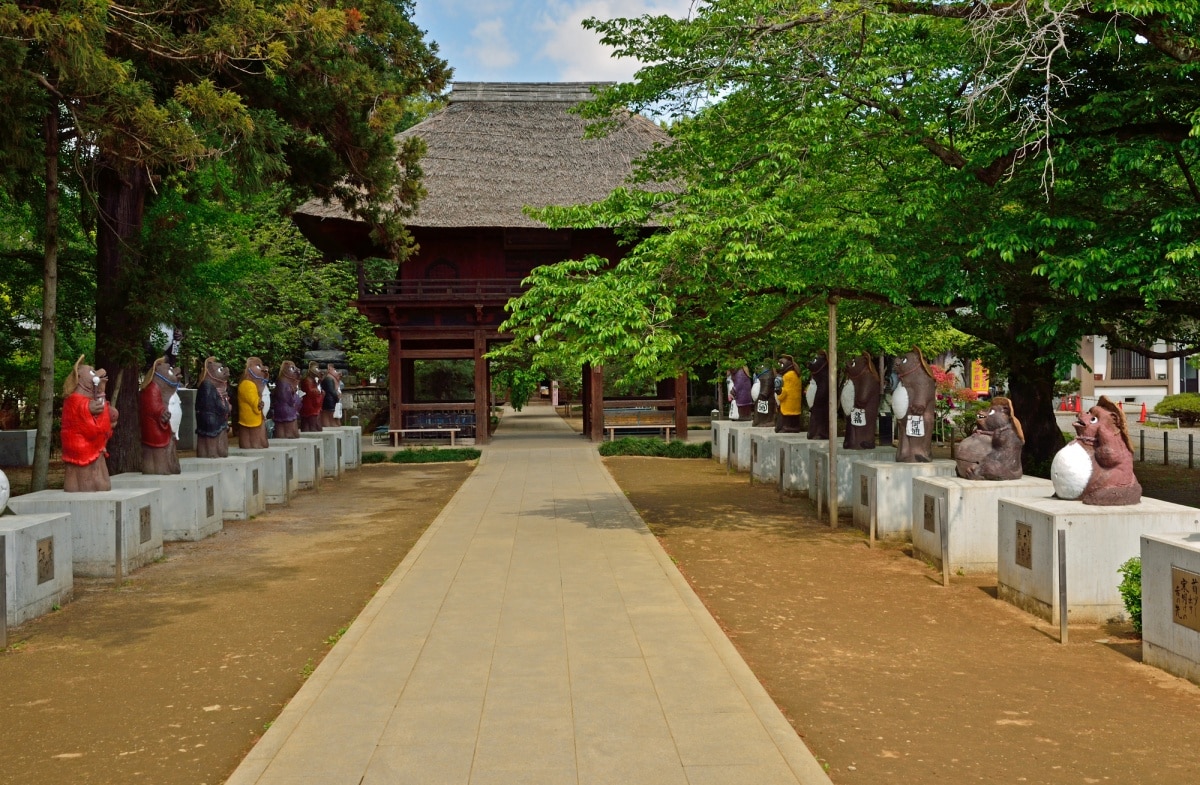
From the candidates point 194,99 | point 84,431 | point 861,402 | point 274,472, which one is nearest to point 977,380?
point 861,402

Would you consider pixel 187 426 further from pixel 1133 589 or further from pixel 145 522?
pixel 1133 589

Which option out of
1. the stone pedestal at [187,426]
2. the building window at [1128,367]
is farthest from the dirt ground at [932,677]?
the building window at [1128,367]

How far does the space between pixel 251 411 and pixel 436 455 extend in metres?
7.83

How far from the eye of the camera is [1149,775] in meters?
4.64

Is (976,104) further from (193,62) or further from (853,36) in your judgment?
(193,62)

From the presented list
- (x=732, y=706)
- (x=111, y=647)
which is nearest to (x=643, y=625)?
(x=732, y=706)

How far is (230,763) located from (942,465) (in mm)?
9091

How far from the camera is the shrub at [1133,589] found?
6840 millimetres

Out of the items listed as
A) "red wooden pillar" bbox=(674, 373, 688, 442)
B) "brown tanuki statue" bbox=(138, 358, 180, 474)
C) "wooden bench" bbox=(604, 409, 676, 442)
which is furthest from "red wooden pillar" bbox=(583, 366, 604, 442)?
"brown tanuki statue" bbox=(138, 358, 180, 474)

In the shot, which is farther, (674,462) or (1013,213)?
(674,462)

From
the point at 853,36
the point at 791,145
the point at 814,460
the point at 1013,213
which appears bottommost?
the point at 814,460

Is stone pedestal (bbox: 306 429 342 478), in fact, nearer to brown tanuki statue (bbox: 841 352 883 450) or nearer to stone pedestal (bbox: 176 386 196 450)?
stone pedestal (bbox: 176 386 196 450)

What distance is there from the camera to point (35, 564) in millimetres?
7918

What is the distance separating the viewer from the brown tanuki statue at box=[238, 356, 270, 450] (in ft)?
51.6
